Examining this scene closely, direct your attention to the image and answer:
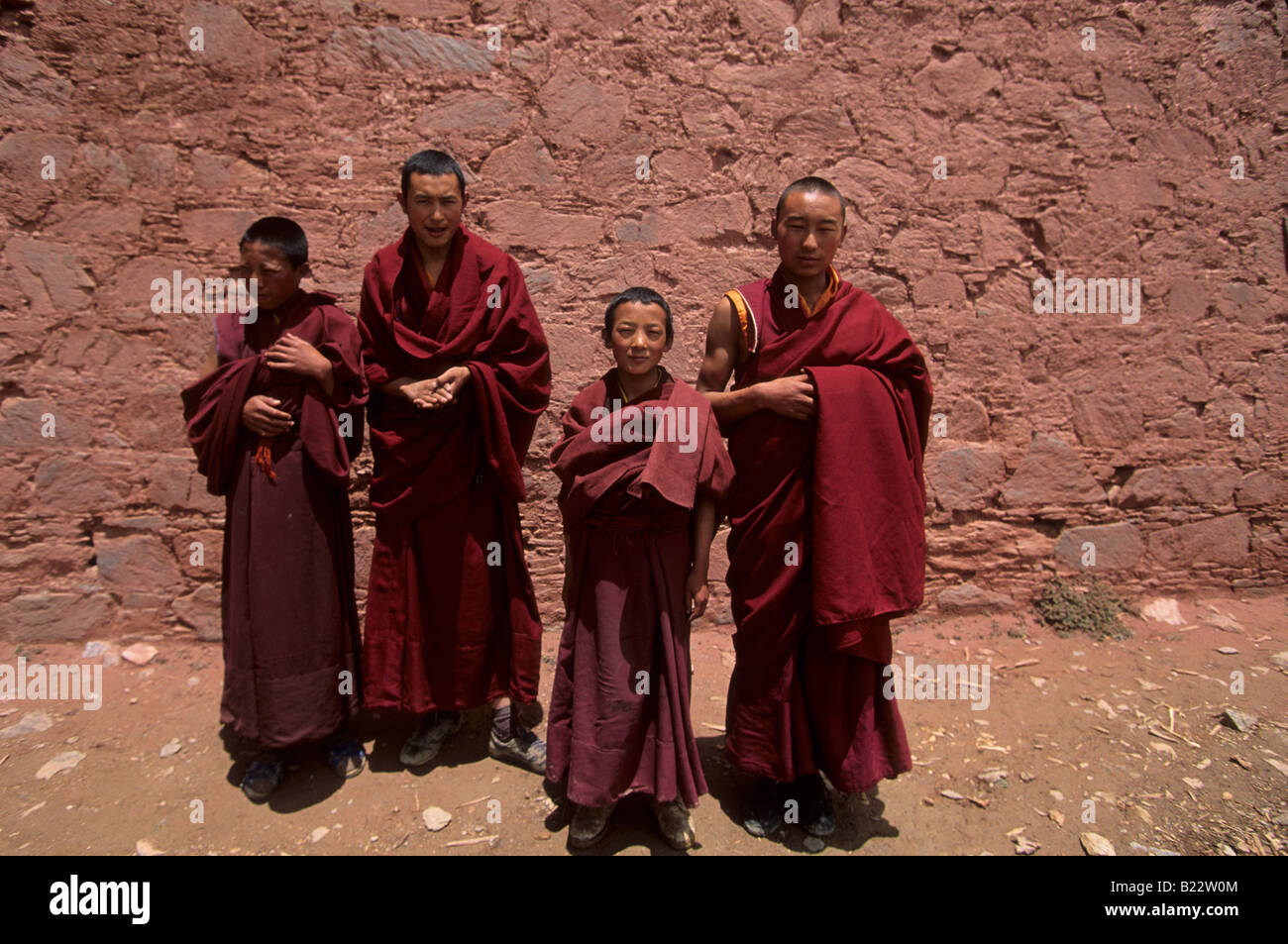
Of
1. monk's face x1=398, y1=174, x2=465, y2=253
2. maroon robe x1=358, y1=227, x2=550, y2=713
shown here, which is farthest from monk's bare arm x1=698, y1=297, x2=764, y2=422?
monk's face x1=398, y1=174, x2=465, y2=253

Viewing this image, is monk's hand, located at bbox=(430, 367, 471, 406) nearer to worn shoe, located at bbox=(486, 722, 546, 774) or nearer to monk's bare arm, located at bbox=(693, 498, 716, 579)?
monk's bare arm, located at bbox=(693, 498, 716, 579)

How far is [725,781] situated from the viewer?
8.87ft

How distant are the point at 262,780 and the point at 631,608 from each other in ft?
4.97

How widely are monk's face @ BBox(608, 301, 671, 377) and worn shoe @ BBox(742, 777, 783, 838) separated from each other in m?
1.51

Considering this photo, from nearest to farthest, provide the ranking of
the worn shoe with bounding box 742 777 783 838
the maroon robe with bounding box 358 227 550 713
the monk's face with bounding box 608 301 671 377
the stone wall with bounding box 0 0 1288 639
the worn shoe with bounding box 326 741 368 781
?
the monk's face with bounding box 608 301 671 377
the worn shoe with bounding box 742 777 783 838
the maroon robe with bounding box 358 227 550 713
the worn shoe with bounding box 326 741 368 781
the stone wall with bounding box 0 0 1288 639

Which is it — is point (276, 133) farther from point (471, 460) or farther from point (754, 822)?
point (754, 822)

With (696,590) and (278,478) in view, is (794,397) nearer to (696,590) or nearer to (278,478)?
(696,590)

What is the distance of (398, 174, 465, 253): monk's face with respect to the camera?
2416 mm

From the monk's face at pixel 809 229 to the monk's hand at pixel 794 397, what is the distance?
0.38 metres

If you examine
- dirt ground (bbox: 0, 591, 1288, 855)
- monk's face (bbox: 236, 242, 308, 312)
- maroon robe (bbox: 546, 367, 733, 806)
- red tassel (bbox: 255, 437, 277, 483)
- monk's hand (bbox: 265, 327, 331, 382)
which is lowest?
dirt ground (bbox: 0, 591, 1288, 855)

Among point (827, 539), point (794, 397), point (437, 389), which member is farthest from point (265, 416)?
point (827, 539)

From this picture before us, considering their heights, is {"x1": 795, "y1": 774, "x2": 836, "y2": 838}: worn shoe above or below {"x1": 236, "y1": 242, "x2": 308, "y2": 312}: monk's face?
below

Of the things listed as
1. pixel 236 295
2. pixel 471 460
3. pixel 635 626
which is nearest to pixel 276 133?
pixel 236 295

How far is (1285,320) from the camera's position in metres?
3.93
